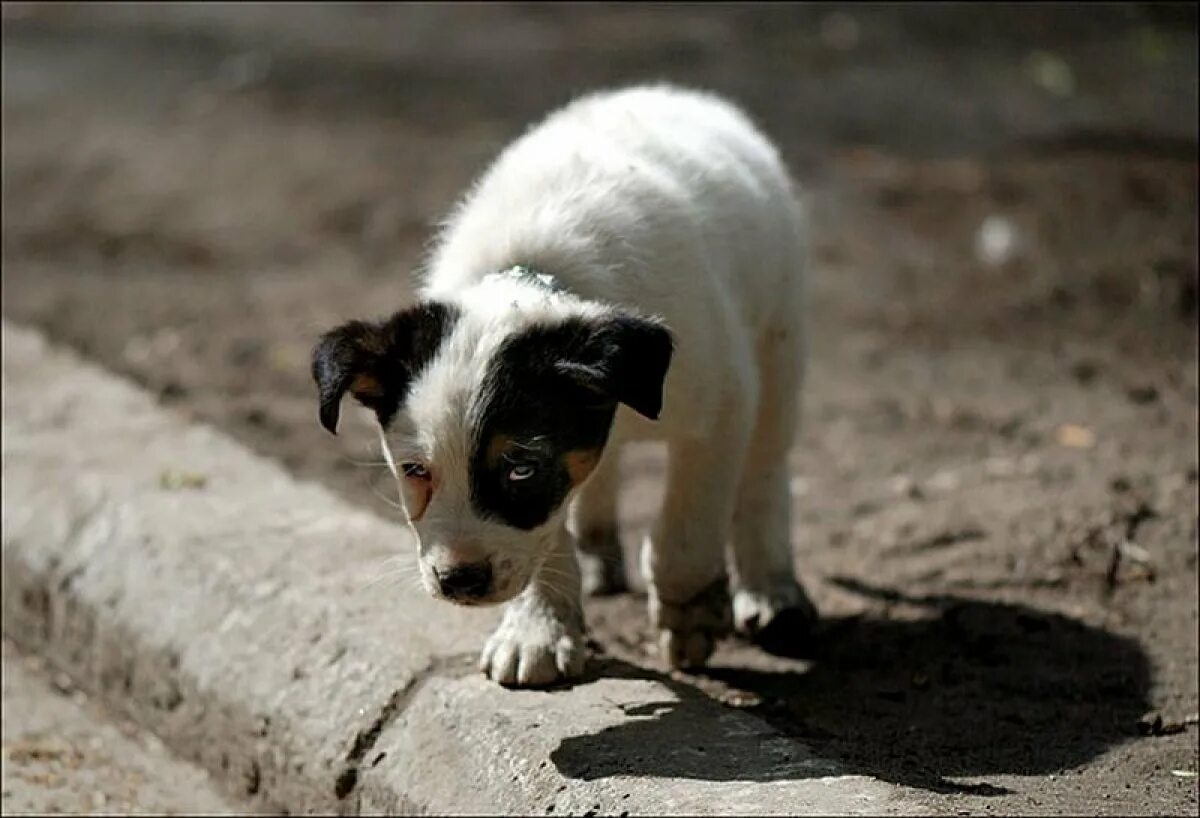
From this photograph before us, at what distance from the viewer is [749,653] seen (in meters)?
6.50

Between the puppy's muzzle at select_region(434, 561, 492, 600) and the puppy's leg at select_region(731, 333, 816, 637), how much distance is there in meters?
1.89

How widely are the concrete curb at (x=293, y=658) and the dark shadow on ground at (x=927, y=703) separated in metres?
0.03

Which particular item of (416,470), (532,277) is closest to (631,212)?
(532,277)

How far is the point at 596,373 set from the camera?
473 cm

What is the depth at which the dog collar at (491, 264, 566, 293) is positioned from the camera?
5168 millimetres

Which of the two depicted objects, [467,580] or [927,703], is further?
[927,703]

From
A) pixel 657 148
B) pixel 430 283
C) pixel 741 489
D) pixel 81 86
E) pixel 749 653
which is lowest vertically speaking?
pixel 81 86

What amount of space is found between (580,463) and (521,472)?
0.77 feet

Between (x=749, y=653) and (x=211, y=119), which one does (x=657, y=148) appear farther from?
(x=211, y=119)

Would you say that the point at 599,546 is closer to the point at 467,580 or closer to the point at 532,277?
the point at 532,277

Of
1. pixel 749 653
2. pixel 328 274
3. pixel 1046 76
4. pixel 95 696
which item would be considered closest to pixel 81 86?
pixel 328 274

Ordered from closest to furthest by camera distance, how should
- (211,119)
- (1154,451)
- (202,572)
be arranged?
(202,572)
(1154,451)
(211,119)

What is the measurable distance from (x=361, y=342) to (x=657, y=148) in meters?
1.53

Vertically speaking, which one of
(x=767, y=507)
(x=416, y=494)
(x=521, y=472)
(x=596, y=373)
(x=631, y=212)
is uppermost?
(x=631, y=212)
